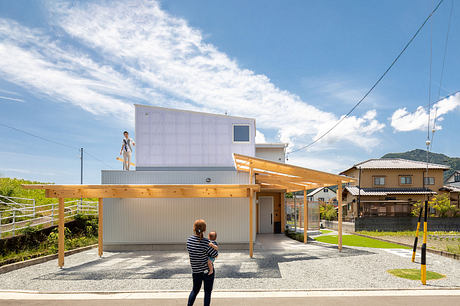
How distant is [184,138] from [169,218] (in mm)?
5172

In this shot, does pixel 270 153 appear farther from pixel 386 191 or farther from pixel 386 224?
pixel 386 191

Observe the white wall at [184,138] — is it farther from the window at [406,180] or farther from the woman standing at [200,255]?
the window at [406,180]

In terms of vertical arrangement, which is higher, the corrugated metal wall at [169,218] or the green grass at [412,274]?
the corrugated metal wall at [169,218]

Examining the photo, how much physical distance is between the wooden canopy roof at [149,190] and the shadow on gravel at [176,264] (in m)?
2.28

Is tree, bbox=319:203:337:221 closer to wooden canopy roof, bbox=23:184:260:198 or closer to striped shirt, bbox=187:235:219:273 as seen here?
wooden canopy roof, bbox=23:184:260:198

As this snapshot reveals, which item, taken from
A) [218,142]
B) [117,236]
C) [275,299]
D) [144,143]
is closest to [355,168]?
[218,142]

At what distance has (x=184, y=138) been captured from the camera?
59.0ft

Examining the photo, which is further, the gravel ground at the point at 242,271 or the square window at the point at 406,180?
the square window at the point at 406,180

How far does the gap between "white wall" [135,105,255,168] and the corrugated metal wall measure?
12.3 ft

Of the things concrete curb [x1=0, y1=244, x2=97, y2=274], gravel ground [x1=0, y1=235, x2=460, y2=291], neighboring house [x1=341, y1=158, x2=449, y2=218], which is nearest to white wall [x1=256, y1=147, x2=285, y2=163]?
gravel ground [x1=0, y1=235, x2=460, y2=291]

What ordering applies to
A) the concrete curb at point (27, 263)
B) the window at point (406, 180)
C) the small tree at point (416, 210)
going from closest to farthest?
the concrete curb at point (27, 263), the small tree at point (416, 210), the window at point (406, 180)

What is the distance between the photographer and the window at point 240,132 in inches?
704

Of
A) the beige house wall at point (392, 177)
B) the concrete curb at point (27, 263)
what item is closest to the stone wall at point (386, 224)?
the beige house wall at point (392, 177)

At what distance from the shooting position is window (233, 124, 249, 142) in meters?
17.9
